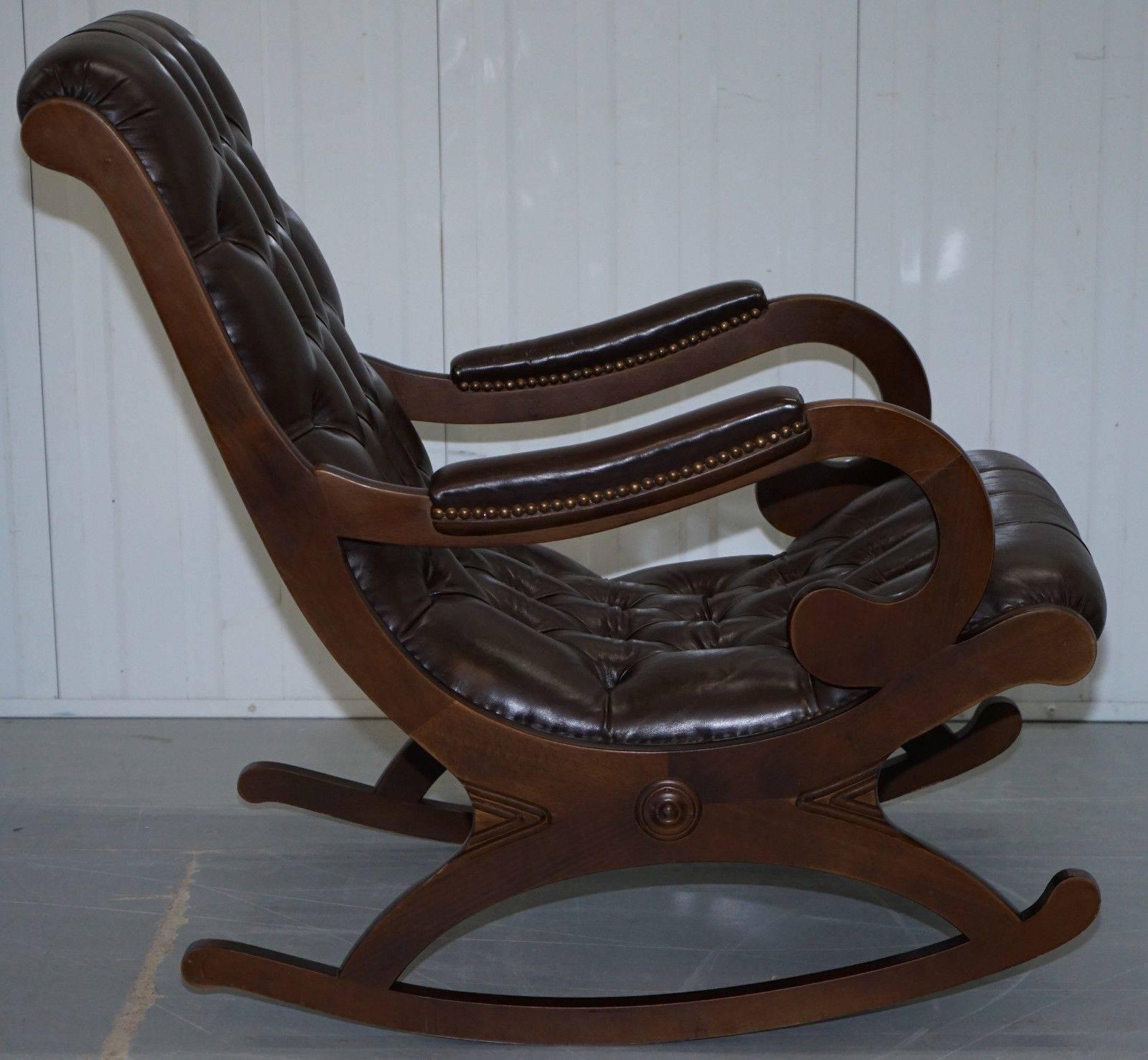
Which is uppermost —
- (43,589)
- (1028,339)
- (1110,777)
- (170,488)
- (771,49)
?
(771,49)

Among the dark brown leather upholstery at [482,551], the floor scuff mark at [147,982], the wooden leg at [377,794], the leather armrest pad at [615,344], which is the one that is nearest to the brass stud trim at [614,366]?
the leather armrest pad at [615,344]

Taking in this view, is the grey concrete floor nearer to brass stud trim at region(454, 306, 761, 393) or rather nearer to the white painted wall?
the white painted wall

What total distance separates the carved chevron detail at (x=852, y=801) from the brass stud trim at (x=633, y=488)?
0.36 metres

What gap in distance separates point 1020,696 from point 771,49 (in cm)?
131

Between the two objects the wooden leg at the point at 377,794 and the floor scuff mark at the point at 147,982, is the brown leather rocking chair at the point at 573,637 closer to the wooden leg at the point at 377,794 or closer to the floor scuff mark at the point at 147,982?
the floor scuff mark at the point at 147,982

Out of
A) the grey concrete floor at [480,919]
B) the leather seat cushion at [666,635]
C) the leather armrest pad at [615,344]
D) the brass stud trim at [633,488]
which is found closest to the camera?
the brass stud trim at [633,488]

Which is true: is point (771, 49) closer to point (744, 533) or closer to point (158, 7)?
point (744, 533)

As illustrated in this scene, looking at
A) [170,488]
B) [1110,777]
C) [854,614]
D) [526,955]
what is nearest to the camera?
[854,614]

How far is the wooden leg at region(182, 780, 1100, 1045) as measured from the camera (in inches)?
47.9

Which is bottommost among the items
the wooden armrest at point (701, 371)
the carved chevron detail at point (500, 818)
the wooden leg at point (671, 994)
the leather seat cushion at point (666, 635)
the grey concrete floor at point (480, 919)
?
the grey concrete floor at point (480, 919)

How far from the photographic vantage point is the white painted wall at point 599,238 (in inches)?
86.4

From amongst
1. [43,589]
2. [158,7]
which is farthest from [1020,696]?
[158,7]

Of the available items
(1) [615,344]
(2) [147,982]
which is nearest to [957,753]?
(1) [615,344]

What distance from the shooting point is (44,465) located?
2348 millimetres
